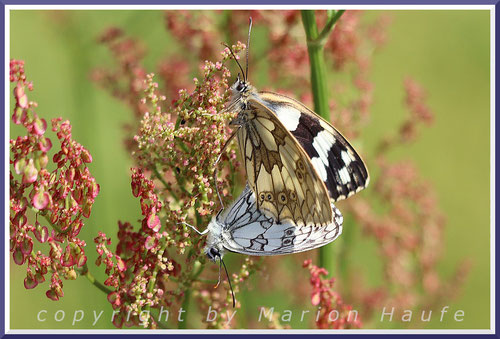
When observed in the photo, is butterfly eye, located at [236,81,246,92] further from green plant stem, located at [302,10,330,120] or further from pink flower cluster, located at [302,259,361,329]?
pink flower cluster, located at [302,259,361,329]

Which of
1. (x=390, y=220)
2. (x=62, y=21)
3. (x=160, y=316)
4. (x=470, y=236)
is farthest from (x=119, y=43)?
(x=470, y=236)

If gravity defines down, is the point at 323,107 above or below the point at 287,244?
above

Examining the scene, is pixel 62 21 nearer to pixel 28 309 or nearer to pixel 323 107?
pixel 28 309

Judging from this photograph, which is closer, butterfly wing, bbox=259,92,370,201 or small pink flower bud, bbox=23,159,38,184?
small pink flower bud, bbox=23,159,38,184

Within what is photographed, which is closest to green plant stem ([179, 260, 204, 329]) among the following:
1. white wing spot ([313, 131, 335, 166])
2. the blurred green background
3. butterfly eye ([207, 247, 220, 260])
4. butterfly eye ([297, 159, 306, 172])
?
butterfly eye ([207, 247, 220, 260])

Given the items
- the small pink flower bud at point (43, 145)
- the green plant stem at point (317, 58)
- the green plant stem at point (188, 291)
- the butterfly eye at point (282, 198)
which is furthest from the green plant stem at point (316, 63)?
the small pink flower bud at point (43, 145)
